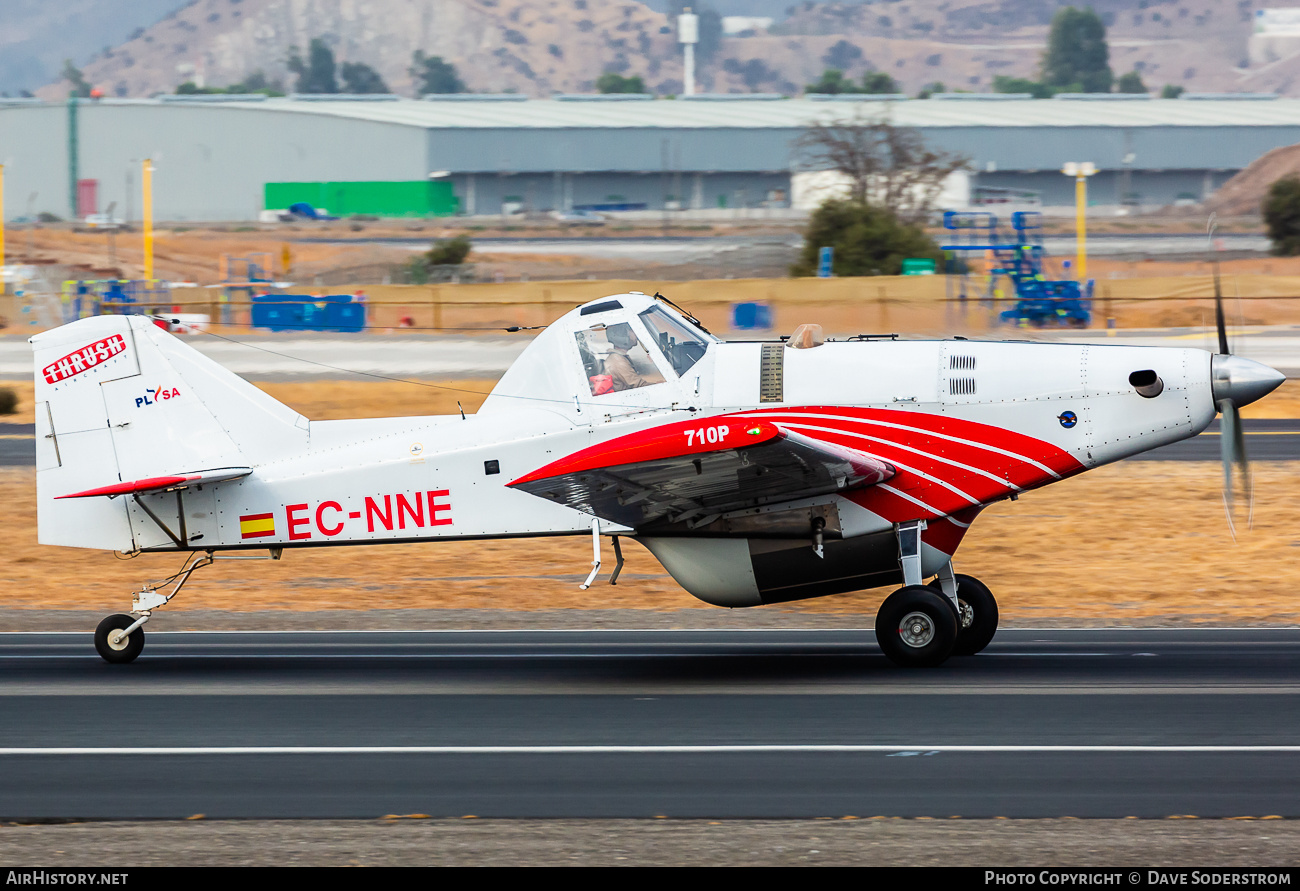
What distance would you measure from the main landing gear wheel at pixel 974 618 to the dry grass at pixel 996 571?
9.57 feet

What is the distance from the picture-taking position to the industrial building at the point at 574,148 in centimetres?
11975

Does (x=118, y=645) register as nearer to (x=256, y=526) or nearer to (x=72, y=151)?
(x=256, y=526)

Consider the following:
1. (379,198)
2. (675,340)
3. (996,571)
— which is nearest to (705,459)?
(675,340)

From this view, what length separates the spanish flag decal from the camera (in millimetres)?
12969

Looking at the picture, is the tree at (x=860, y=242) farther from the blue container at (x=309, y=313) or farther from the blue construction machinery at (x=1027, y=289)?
the blue container at (x=309, y=313)

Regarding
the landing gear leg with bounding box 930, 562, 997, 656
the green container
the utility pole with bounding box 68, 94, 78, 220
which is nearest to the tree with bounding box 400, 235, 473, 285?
the green container

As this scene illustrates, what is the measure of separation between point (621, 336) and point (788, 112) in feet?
371

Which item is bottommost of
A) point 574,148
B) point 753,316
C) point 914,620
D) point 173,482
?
point 914,620

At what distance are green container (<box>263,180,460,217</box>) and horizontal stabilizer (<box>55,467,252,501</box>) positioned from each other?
111309 mm

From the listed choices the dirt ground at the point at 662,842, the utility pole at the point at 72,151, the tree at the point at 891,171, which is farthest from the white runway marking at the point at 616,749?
Answer: the utility pole at the point at 72,151

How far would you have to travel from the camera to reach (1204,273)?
6134 cm

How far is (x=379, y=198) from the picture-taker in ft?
404

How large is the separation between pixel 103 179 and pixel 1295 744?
131m

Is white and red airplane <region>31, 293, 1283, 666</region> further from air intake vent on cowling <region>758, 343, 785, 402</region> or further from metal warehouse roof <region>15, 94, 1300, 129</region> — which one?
metal warehouse roof <region>15, 94, 1300, 129</region>
